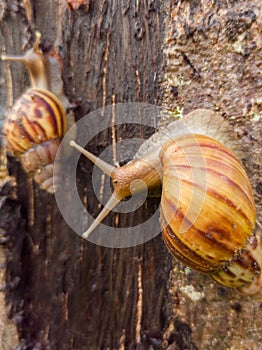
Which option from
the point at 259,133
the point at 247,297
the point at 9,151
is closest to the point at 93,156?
the point at 9,151

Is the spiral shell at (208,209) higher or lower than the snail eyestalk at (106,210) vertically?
higher

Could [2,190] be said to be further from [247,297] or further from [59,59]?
[247,297]

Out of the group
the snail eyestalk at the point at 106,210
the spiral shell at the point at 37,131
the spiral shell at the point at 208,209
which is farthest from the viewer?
the snail eyestalk at the point at 106,210

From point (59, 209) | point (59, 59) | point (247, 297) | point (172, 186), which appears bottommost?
point (247, 297)

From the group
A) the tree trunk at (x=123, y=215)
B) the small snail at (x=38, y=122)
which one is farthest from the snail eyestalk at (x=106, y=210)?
the small snail at (x=38, y=122)

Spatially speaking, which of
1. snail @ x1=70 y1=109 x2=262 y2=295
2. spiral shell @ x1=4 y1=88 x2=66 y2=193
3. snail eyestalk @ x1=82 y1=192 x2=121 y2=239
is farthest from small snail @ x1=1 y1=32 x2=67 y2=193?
snail @ x1=70 y1=109 x2=262 y2=295

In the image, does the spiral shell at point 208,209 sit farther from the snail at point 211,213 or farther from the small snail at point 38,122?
the small snail at point 38,122
